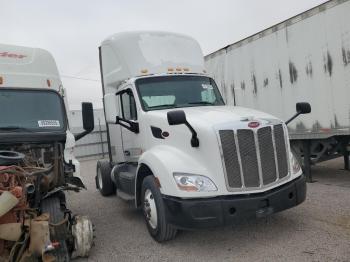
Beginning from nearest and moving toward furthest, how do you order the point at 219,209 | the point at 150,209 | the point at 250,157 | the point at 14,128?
the point at 219,209, the point at 250,157, the point at 150,209, the point at 14,128

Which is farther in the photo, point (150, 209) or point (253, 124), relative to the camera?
point (150, 209)

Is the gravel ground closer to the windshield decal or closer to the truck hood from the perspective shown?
the truck hood

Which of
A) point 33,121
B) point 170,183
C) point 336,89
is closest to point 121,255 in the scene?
point 170,183

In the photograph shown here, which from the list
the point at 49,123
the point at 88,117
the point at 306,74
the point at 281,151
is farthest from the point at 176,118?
the point at 306,74

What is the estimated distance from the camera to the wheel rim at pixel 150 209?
17.6 ft

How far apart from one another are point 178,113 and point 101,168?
486 cm

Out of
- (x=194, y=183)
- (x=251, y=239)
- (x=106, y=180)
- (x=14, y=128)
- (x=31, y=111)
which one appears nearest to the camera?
(x=194, y=183)

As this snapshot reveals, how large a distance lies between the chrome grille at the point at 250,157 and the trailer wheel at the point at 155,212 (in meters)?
1.03

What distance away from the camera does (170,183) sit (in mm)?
4930

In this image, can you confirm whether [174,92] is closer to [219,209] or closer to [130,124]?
[130,124]

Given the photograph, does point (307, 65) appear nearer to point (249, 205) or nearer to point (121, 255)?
point (249, 205)

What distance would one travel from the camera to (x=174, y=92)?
6.58 m

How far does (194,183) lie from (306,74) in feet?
16.1

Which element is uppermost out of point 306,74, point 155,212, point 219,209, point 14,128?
point 306,74
